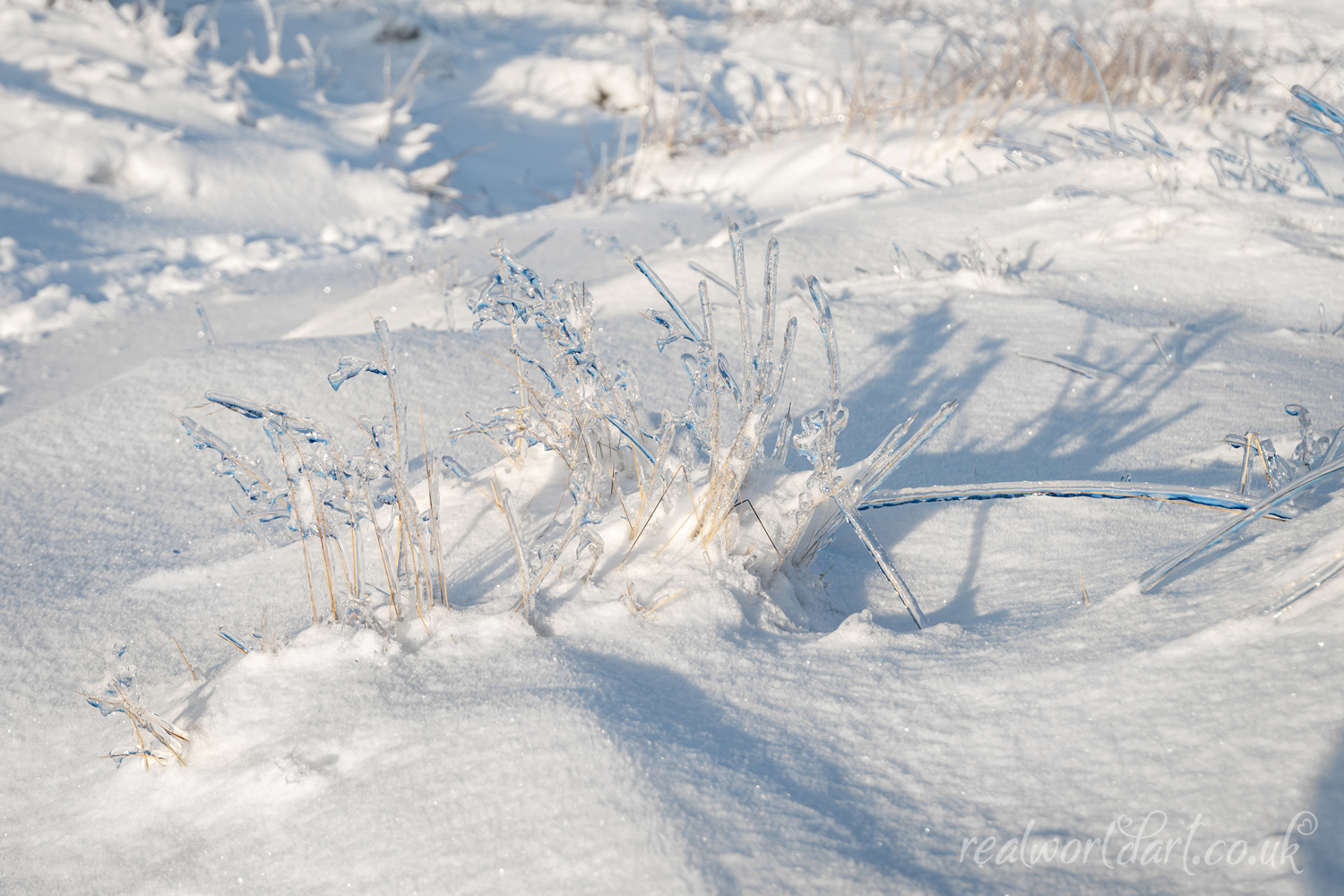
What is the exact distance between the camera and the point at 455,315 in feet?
8.16

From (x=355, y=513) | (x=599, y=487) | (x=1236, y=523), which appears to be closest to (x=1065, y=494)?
(x=1236, y=523)

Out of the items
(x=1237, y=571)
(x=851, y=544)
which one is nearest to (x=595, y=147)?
(x=851, y=544)

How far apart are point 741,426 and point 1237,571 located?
607 mm

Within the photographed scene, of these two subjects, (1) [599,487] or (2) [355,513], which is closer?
(2) [355,513]

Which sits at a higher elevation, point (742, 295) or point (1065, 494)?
point (742, 295)

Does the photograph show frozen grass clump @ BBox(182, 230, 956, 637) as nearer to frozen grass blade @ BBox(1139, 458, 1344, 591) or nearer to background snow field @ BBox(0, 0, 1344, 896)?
background snow field @ BBox(0, 0, 1344, 896)

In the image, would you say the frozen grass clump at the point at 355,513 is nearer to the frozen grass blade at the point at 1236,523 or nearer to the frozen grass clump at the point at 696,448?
the frozen grass clump at the point at 696,448

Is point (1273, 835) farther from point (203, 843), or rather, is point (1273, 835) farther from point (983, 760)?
point (203, 843)

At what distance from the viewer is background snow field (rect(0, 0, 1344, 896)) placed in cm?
80

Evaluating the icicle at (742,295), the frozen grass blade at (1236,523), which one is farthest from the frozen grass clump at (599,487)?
the frozen grass blade at (1236,523)

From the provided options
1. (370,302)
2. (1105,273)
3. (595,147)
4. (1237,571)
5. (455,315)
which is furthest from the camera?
(595,147)

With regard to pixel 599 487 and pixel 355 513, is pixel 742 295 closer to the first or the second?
pixel 599 487

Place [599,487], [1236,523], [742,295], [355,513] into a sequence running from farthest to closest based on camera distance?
[599,487] < [355,513] < [742,295] < [1236,523]

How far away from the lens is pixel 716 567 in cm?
115
